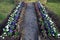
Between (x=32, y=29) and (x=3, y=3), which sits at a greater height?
(x=3, y=3)

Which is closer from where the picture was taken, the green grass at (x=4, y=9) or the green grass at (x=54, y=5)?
the green grass at (x=4, y=9)

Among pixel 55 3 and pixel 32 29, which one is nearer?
pixel 32 29

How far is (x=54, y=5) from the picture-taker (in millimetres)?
11352

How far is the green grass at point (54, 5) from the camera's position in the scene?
440 inches

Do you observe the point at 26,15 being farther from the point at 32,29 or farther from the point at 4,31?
the point at 4,31

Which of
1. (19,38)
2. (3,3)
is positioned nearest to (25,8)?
(3,3)

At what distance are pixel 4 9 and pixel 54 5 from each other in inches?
82.3

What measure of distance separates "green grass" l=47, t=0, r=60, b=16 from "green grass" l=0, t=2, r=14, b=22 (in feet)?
5.21

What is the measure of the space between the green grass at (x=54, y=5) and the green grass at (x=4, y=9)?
5.21ft

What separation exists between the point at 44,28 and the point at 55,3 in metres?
1.81

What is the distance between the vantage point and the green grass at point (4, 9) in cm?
1068

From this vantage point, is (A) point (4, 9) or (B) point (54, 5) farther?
(B) point (54, 5)

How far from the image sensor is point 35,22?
36.3ft

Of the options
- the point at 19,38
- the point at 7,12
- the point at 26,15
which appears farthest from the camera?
the point at 26,15
